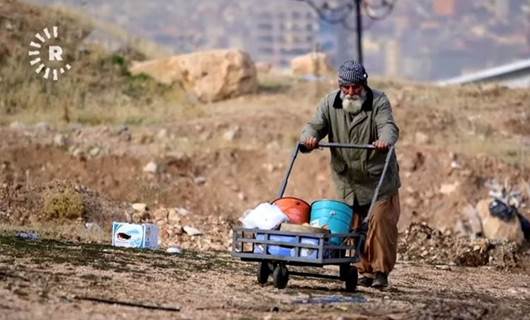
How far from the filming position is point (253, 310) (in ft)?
36.2

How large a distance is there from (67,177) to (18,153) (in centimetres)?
131

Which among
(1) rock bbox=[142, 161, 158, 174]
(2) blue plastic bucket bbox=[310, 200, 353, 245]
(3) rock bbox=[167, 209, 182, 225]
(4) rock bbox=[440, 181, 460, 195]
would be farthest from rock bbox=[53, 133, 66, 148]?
(2) blue plastic bucket bbox=[310, 200, 353, 245]

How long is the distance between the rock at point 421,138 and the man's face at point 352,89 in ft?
56.5

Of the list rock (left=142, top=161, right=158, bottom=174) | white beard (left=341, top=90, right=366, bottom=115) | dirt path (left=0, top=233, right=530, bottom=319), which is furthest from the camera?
rock (left=142, top=161, right=158, bottom=174)

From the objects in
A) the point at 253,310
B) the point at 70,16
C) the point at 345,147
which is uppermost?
the point at 70,16

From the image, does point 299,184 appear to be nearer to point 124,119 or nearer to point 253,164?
point 253,164

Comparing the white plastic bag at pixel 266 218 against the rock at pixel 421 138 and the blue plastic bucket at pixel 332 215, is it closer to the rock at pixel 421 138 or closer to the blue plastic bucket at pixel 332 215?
the blue plastic bucket at pixel 332 215

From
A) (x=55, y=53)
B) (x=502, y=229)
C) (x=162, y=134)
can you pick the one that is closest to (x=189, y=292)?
(x=502, y=229)

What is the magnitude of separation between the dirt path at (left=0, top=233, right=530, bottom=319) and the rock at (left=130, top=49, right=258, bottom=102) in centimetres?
1866

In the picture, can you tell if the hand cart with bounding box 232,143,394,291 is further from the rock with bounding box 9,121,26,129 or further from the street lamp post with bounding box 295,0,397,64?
the street lamp post with bounding box 295,0,397,64

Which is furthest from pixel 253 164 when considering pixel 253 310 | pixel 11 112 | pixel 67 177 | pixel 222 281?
pixel 253 310

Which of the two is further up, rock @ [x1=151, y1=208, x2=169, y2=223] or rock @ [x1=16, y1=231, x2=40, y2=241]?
rock @ [x1=151, y1=208, x2=169, y2=223]

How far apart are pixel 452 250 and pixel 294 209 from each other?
7636 millimetres

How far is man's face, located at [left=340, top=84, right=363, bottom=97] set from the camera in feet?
42.3
